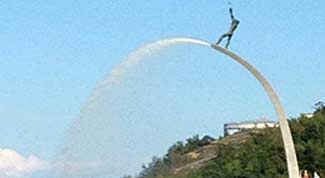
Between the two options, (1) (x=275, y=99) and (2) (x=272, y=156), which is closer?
(1) (x=275, y=99)

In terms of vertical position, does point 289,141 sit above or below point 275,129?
below

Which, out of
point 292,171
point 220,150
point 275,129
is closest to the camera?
point 292,171

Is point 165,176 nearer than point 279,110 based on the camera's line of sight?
No

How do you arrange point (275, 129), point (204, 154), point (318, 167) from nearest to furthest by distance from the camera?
point (318, 167), point (275, 129), point (204, 154)

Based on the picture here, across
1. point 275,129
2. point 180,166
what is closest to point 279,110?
point 275,129

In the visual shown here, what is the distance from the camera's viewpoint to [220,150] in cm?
13650

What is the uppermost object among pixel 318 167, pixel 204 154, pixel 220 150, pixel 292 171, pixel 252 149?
pixel 204 154

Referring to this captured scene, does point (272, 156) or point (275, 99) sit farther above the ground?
point (272, 156)

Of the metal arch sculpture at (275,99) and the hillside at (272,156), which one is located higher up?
the hillside at (272,156)

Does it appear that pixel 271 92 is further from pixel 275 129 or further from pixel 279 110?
pixel 275 129

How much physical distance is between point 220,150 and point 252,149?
21.1m

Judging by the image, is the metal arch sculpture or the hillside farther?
the hillside

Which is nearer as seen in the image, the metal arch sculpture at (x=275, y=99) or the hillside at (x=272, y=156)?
the metal arch sculpture at (x=275, y=99)

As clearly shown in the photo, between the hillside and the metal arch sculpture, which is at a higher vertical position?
the hillside
